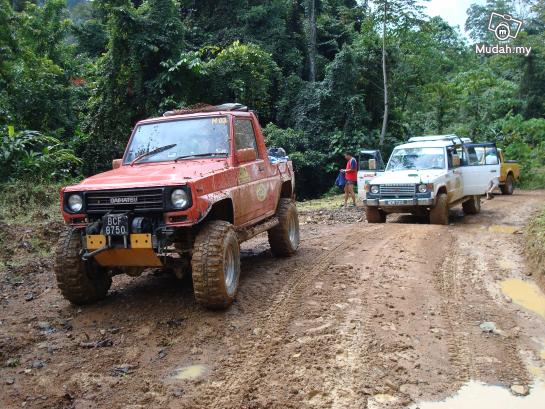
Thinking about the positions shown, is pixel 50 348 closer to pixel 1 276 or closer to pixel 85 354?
pixel 85 354

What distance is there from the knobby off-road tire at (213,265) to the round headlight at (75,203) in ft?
4.05

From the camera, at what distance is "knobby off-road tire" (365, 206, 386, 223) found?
12.0 metres

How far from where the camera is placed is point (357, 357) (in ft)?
14.7

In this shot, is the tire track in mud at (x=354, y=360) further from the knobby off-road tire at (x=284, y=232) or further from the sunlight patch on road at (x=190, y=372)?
the knobby off-road tire at (x=284, y=232)

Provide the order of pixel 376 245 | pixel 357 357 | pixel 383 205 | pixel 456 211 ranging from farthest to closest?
pixel 456 211 < pixel 383 205 < pixel 376 245 < pixel 357 357

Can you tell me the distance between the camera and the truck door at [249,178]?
6234 millimetres

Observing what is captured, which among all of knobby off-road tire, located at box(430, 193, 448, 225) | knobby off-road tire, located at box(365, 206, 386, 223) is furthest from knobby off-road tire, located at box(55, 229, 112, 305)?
knobby off-road tire, located at box(430, 193, 448, 225)

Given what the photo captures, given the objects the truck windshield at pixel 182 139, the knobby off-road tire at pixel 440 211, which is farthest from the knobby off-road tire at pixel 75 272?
the knobby off-road tire at pixel 440 211

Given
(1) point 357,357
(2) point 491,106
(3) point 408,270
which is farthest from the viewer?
(2) point 491,106

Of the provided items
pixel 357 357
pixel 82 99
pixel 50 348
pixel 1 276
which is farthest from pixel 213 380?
pixel 82 99

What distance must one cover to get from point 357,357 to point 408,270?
3.07 m

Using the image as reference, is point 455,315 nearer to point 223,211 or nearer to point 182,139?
point 223,211

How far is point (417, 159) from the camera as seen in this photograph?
12.4m

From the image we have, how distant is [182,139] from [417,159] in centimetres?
746
